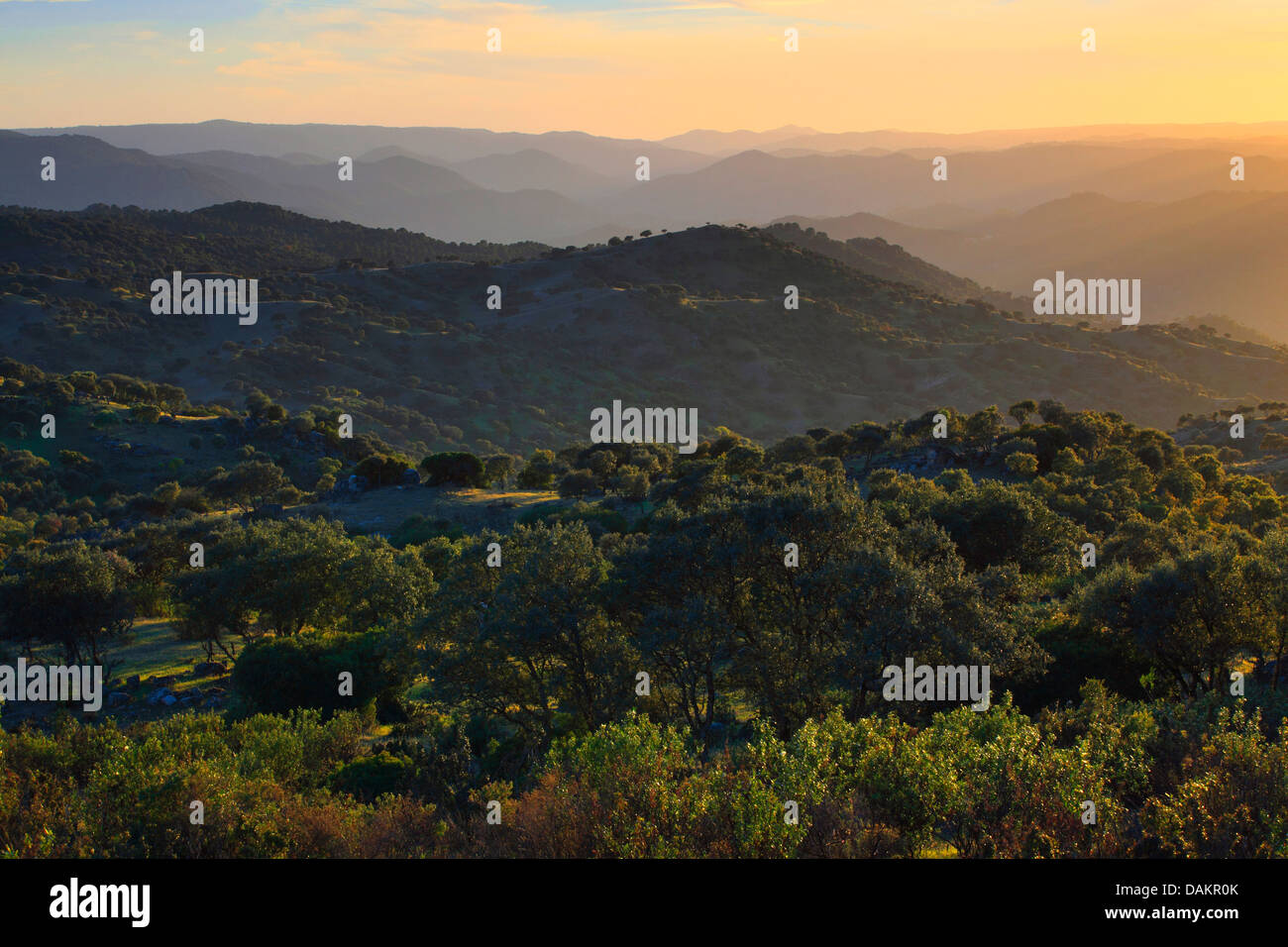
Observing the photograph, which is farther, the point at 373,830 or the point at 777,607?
the point at 777,607

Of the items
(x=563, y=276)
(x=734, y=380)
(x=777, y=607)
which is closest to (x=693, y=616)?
(x=777, y=607)

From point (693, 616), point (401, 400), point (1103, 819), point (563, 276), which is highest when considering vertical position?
point (563, 276)

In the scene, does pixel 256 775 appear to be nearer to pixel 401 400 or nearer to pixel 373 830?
pixel 373 830
